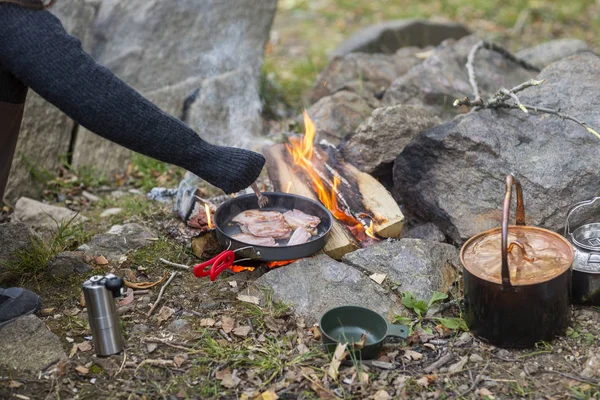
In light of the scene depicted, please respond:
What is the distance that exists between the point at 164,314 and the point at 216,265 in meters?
0.41

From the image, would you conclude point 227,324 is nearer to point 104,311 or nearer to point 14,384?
point 104,311

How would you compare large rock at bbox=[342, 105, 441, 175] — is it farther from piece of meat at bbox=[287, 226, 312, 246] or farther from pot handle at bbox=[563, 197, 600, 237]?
pot handle at bbox=[563, 197, 600, 237]

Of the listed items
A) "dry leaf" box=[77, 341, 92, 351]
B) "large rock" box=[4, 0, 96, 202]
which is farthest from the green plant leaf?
"large rock" box=[4, 0, 96, 202]

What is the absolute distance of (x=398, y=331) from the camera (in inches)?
140

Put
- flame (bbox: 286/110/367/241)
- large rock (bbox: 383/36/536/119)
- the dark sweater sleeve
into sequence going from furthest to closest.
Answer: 1. large rock (bbox: 383/36/536/119)
2. flame (bbox: 286/110/367/241)
3. the dark sweater sleeve

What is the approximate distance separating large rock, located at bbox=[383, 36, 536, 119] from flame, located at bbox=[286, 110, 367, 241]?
3.54 feet

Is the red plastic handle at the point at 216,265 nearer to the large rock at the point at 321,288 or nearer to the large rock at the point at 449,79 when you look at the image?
the large rock at the point at 321,288

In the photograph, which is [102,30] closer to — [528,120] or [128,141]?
[128,141]

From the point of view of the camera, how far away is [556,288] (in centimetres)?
340

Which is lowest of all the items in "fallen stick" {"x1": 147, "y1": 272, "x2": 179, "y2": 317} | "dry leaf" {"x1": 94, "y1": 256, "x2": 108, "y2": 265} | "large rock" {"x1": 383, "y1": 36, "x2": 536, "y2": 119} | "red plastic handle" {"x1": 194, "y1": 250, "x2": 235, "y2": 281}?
"fallen stick" {"x1": 147, "y1": 272, "x2": 179, "y2": 317}

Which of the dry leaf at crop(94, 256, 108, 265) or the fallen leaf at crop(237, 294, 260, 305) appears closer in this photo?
the fallen leaf at crop(237, 294, 260, 305)

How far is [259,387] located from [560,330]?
62.0 inches

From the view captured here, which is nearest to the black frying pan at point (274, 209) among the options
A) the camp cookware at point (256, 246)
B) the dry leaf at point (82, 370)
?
the camp cookware at point (256, 246)

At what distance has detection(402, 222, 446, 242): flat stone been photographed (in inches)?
181
